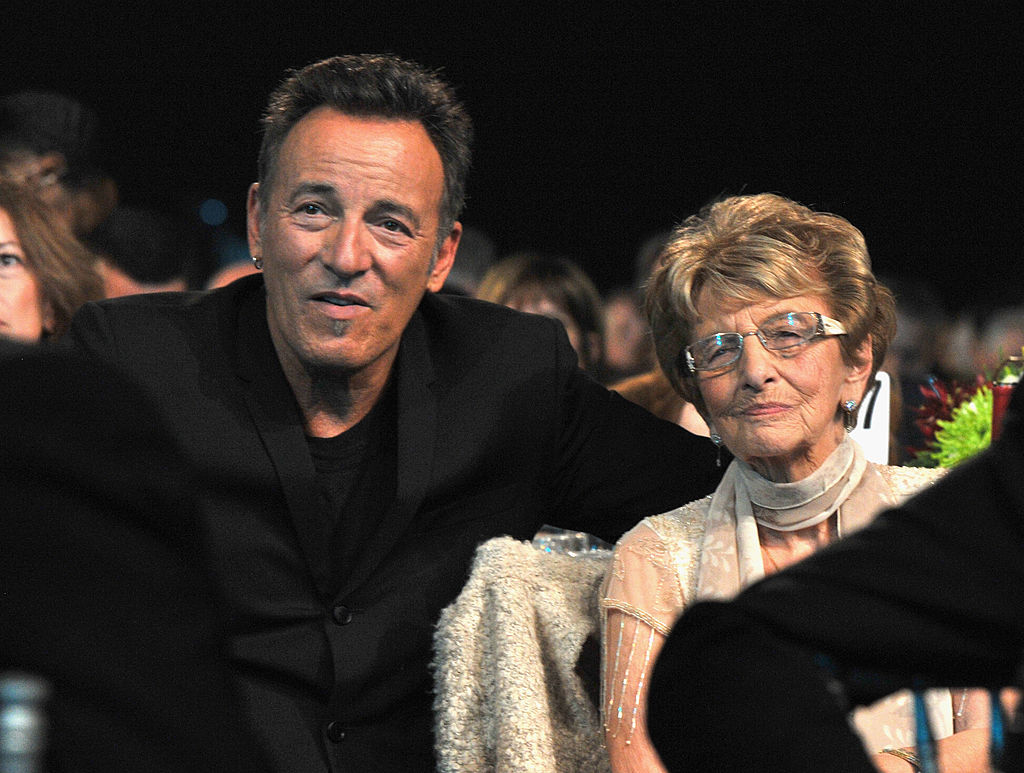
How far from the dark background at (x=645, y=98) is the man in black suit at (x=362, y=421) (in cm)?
670

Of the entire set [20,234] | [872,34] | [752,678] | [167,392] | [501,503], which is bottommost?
[752,678]

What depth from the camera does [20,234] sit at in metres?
3.71

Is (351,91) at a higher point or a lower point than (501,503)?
higher

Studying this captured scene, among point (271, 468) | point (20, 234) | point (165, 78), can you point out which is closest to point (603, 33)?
point (165, 78)

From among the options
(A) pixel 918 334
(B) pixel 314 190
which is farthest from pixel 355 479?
(A) pixel 918 334

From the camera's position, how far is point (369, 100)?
323 cm

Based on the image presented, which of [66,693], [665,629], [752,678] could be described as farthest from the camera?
[665,629]

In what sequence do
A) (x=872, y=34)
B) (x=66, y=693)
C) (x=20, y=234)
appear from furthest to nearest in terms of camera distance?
1. (x=872, y=34)
2. (x=20, y=234)
3. (x=66, y=693)

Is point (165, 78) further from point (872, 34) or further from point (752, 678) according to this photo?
point (752, 678)

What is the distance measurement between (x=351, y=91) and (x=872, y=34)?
751 cm

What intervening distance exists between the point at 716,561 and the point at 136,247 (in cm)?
323

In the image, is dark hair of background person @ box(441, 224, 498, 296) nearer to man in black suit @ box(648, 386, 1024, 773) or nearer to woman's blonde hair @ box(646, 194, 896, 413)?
woman's blonde hair @ box(646, 194, 896, 413)

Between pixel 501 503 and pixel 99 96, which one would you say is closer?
pixel 501 503

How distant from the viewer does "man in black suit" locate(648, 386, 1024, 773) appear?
1.32 meters
